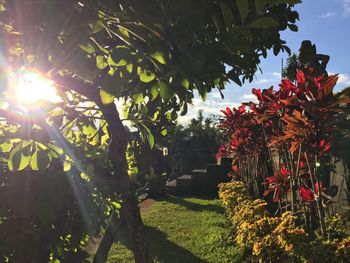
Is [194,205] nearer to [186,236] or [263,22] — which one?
[186,236]

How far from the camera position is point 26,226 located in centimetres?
234

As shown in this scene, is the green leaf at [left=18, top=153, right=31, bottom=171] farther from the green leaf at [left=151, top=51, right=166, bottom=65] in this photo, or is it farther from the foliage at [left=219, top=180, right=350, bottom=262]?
the foliage at [left=219, top=180, right=350, bottom=262]

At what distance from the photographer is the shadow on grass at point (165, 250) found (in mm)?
6141

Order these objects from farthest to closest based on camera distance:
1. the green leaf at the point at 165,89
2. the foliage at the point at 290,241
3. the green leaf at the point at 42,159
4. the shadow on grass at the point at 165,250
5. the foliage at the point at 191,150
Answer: the foliage at the point at 191,150 → the shadow on grass at the point at 165,250 → the foliage at the point at 290,241 → the green leaf at the point at 42,159 → the green leaf at the point at 165,89

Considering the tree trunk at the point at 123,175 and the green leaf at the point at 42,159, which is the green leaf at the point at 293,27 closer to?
the tree trunk at the point at 123,175

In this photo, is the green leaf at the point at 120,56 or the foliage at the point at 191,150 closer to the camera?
the green leaf at the point at 120,56

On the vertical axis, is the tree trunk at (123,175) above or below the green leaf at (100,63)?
below

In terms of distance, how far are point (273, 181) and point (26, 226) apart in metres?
3.32

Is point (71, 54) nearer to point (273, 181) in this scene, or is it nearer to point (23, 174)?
point (23, 174)

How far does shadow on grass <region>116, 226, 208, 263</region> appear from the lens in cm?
614

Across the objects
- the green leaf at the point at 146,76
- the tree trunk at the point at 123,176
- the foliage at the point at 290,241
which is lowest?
the foliage at the point at 290,241

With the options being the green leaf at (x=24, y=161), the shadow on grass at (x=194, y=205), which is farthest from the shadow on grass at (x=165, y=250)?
the green leaf at (x=24, y=161)

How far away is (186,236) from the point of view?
7.67m

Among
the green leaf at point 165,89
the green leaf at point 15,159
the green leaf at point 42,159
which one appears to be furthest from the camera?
the green leaf at point 42,159
